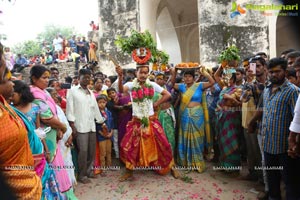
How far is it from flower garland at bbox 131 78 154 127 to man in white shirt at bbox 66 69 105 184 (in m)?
0.72

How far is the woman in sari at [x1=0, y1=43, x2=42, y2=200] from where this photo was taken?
166cm

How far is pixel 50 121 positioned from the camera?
3020 mm

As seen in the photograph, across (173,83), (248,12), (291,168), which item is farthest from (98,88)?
(248,12)

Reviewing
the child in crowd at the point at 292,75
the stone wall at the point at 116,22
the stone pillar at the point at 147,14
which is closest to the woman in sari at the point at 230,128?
the child in crowd at the point at 292,75

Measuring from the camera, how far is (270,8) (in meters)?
8.36

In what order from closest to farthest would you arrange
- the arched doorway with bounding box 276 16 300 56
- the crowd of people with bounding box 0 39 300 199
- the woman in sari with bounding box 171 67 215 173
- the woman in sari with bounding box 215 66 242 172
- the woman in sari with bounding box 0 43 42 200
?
1. the woman in sari with bounding box 0 43 42 200
2. the crowd of people with bounding box 0 39 300 199
3. the woman in sari with bounding box 215 66 242 172
4. the woman in sari with bounding box 171 67 215 173
5. the arched doorway with bounding box 276 16 300 56

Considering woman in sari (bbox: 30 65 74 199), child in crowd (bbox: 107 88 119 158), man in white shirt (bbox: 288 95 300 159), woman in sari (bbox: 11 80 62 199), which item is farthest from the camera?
child in crowd (bbox: 107 88 119 158)

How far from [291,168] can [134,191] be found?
2288 millimetres

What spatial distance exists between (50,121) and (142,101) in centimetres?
177

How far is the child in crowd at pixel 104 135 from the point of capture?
4.90 metres

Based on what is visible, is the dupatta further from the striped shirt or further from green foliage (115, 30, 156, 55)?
the striped shirt

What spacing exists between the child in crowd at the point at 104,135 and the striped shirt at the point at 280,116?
2752 mm

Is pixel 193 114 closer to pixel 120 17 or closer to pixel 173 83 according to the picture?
pixel 173 83

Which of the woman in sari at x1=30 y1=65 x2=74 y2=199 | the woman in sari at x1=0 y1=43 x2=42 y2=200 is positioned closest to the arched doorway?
the woman in sari at x1=30 y1=65 x2=74 y2=199
